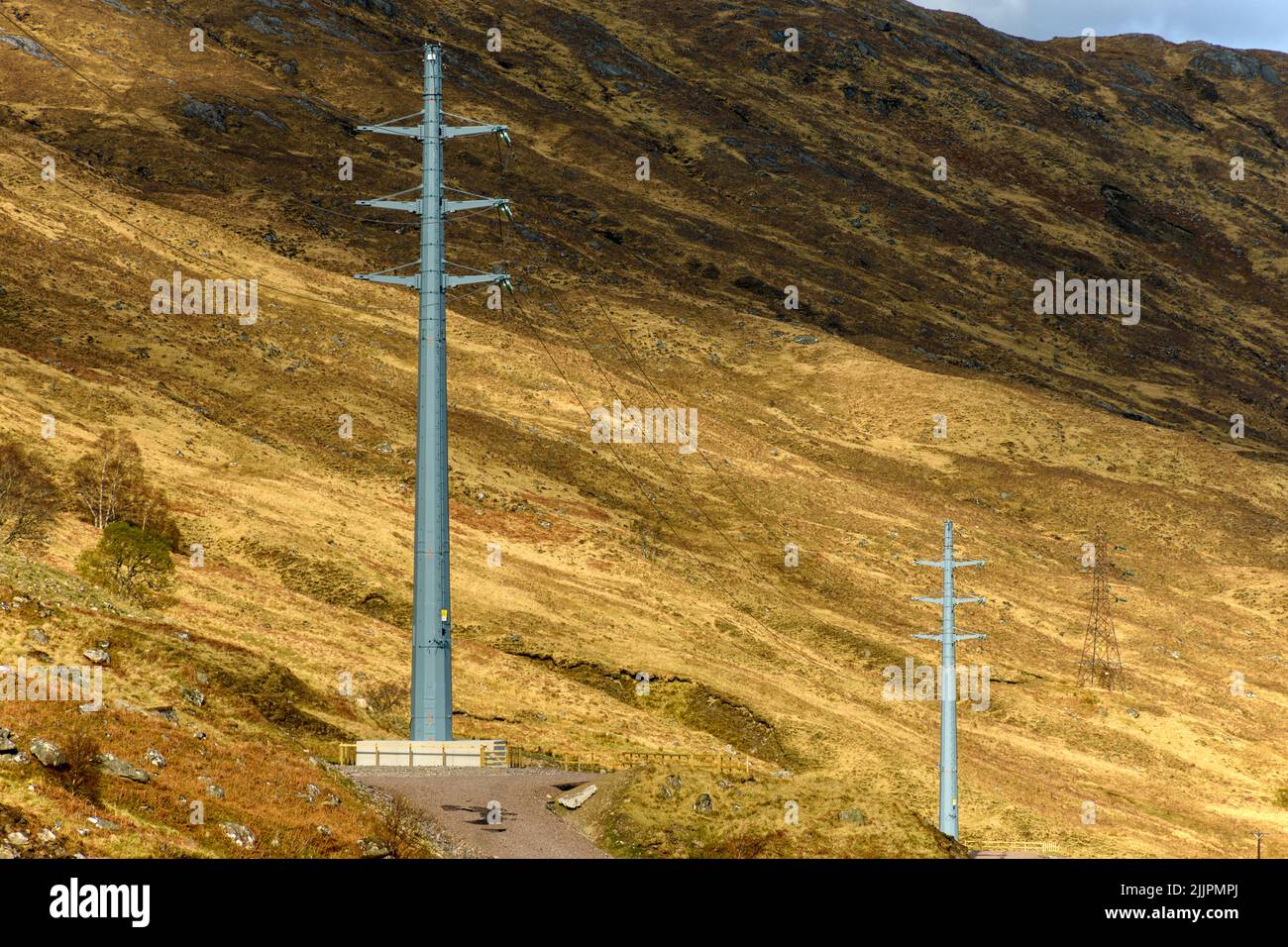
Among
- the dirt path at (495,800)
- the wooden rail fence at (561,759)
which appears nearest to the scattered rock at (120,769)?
the dirt path at (495,800)

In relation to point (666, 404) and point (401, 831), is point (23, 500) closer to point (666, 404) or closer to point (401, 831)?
point (401, 831)

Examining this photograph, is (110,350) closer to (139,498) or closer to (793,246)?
(139,498)

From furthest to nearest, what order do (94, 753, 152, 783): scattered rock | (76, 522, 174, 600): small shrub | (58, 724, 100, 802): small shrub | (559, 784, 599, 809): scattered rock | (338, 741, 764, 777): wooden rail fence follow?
(76, 522, 174, 600): small shrub, (338, 741, 764, 777): wooden rail fence, (559, 784, 599, 809): scattered rock, (94, 753, 152, 783): scattered rock, (58, 724, 100, 802): small shrub

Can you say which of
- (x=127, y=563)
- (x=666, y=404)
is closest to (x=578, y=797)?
(x=127, y=563)

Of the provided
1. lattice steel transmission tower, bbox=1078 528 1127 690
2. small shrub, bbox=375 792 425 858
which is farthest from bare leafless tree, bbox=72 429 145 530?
lattice steel transmission tower, bbox=1078 528 1127 690

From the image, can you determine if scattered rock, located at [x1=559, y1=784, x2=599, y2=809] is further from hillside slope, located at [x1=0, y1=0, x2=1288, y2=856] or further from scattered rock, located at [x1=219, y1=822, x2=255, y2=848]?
scattered rock, located at [x1=219, y1=822, x2=255, y2=848]
